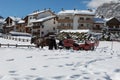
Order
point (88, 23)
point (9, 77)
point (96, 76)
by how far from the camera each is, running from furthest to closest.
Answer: point (88, 23) < point (96, 76) < point (9, 77)

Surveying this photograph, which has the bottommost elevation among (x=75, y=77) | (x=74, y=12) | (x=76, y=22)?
(x=75, y=77)

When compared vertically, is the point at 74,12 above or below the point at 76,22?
above

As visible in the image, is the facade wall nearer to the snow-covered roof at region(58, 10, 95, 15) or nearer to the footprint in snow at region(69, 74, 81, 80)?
the snow-covered roof at region(58, 10, 95, 15)

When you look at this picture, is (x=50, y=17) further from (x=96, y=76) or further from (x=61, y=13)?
(x=96, y=76)

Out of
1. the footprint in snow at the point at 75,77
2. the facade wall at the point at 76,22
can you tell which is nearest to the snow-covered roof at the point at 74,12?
the facade wall at the point at 76,22

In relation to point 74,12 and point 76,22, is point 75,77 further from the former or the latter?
point 74,12

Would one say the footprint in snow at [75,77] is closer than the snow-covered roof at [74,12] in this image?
Yes

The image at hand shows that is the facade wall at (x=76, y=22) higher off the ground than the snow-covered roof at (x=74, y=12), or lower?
lower

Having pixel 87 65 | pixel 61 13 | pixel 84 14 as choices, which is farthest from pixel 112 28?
pixel 87 65

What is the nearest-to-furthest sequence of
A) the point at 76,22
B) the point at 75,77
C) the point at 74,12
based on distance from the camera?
the point at 75,77 < the point at 74,12 < the point at 76,22

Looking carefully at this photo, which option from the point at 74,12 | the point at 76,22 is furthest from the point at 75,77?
the point at 74,12

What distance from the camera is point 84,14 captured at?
7994cm

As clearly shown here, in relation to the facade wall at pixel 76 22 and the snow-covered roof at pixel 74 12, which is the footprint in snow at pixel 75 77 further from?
the snow-covered roof at pixel 74 12

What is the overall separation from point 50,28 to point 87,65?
7315 centimetres
